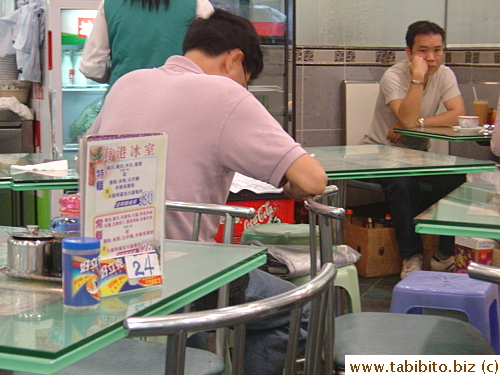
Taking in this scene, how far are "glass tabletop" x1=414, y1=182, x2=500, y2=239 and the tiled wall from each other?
3589 millimetres

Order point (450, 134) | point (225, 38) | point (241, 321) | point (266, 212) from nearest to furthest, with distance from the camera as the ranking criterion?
1. point (241, 321)
2. point (225, 38)
3. point (266, 212)
4. point (450, 134)

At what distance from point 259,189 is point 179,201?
181cm

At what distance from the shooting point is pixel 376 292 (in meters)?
4.27

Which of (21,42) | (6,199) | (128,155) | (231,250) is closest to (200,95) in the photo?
(231,250)

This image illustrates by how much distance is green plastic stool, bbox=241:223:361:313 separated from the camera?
2826 mm

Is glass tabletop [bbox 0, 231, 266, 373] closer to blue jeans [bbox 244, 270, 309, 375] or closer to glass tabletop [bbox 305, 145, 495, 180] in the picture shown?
blue jeans [bbox 244, 270, 309, 375]

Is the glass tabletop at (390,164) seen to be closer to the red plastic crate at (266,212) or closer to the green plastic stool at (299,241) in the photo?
the green plastic stool at (299,241)

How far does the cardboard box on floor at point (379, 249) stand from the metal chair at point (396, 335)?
2.46 m

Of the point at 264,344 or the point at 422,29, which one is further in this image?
the point at 422,29

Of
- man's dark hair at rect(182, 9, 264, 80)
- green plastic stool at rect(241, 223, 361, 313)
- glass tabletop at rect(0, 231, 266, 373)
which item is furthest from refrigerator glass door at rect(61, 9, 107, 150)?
glass tabletop at rect(0, 231, 266, 373)

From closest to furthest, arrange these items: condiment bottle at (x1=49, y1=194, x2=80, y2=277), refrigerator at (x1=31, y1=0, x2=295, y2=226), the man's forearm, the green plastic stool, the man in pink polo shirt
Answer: condiment bottle at (x1=49, y1=194, x2=80, y2=277), the man in pink polo shirt, the green plastic stool, the man's forearm, refrigerator at (x1=31, y1=0, x2=295, y2=226)

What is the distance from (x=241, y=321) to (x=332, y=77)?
16.2 feet

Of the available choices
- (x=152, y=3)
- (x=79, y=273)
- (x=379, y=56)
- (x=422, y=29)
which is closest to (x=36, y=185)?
(x=152, y=3)

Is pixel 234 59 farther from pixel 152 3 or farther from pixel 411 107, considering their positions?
pixel 411 107
